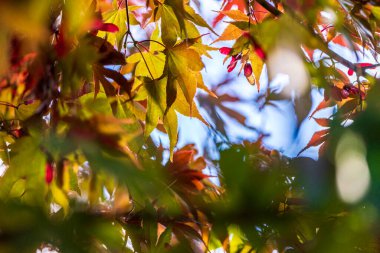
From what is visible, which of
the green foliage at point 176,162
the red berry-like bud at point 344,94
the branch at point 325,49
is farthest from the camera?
the red berry-like bud at point 344,94

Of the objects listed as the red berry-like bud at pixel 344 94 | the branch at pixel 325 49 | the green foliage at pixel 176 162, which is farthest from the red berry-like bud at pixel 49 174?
Result: the red berry-like bud at pixel 344 94

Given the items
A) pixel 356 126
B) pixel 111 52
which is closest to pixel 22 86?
pixel 111 52

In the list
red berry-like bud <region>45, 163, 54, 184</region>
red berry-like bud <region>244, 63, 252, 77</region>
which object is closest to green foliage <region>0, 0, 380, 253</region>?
red berry-like bud <region>45, 163, 54, 184</region>

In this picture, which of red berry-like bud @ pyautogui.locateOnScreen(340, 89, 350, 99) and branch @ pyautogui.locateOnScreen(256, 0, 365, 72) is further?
red berry-like bud @ pyautogui.locateOnScreen(340, 89, 350, 99)

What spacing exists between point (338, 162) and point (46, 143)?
0.49 feet

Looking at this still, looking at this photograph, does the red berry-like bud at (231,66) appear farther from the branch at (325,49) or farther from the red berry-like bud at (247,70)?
the branch at (325,49)

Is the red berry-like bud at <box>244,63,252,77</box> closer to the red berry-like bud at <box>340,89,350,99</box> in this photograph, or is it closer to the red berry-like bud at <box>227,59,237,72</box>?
the red berry-like bud at <box>227,59,237,72</box>

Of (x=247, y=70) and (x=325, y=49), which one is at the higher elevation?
(x=325, y=49)

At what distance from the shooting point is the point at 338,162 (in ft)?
0.65

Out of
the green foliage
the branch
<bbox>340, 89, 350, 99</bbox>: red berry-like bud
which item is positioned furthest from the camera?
<bbox>340, 89, 350, 99</bbox>: red berry-like bud

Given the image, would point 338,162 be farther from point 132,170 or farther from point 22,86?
point 22,86

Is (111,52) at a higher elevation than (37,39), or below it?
below

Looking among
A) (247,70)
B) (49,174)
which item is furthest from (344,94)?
(49,174)

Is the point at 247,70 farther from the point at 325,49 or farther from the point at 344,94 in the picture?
the point at 325,49
